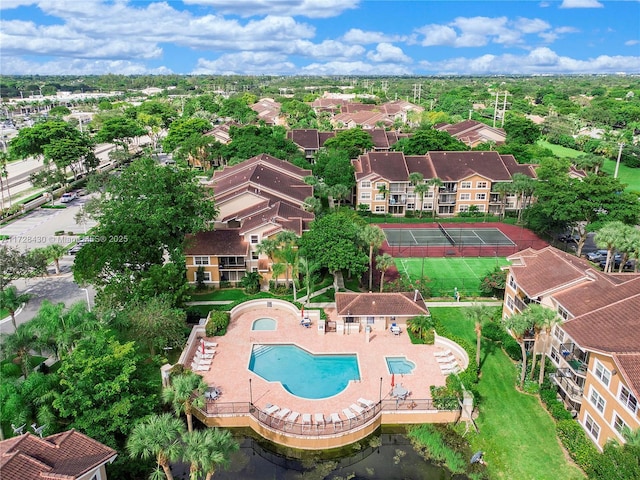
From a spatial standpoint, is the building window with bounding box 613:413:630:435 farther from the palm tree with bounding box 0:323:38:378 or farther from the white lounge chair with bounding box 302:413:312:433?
the palm tree with bounding box 0:323:38:378

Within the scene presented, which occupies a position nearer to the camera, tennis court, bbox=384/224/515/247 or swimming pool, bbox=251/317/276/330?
swimming pool, bbox=251/317/276/330

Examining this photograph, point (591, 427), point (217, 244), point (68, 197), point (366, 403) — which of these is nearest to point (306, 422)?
point (366, 403)

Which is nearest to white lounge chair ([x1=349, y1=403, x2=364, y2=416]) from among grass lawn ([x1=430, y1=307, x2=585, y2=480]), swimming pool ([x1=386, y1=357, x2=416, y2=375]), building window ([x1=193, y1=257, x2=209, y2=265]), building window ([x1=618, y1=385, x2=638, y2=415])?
swimming pool ([x1=386, y1=357, x2=416, y2=375])

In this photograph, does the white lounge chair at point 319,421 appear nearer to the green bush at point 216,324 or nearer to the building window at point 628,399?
the green bush at point 216,324

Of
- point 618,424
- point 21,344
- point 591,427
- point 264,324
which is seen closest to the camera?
point 618,424

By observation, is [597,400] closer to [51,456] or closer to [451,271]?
[451,271]
